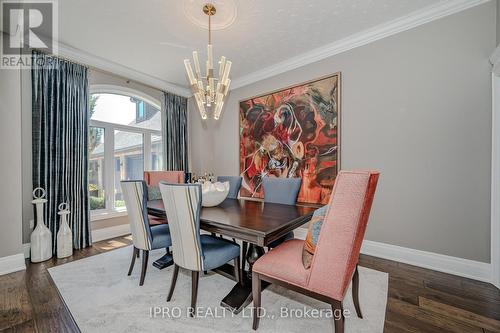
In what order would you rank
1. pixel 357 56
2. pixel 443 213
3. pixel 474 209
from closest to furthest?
pixel 474 209 < pixel 443 213 < pixel 357 56

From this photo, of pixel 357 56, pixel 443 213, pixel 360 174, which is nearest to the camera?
pixel 360 174

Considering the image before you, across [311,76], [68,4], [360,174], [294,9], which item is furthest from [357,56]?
[68,4]

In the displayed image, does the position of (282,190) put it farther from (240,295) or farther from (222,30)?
(222,30)

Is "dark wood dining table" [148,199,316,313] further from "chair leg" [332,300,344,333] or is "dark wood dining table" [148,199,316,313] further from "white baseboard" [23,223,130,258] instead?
"white baseboard" [23,223,130,258]

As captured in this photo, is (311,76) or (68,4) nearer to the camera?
(68,4)

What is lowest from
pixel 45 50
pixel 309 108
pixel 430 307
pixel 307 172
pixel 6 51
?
pixel 430 307

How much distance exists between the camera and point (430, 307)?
1.75m

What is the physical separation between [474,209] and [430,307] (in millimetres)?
1153

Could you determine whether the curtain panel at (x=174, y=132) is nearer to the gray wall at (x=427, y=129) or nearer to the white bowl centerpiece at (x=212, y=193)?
the white bowl centerpiece at (x=212, y=193)

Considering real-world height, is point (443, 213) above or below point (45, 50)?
below

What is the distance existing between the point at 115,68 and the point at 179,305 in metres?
3.66

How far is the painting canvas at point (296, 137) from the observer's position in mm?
3082

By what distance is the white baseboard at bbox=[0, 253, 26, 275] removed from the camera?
2.36 meters

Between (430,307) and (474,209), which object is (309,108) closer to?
(474,209)
